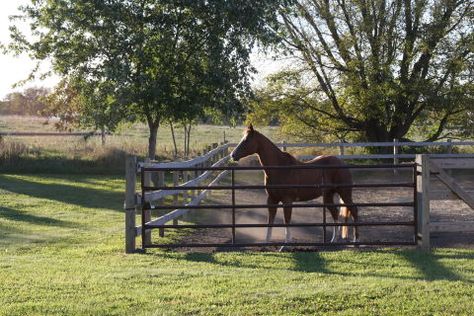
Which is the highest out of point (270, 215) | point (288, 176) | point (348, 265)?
point (288, 176)

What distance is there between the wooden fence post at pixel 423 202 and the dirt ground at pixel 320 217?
96cm

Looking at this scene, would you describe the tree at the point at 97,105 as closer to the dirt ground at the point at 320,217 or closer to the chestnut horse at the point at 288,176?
the dirt ground at the point at 320,217

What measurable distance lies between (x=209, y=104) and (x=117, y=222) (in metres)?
7.04

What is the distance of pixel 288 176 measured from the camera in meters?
10.2

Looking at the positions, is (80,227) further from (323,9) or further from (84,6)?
(323,9)

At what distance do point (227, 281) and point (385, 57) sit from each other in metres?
21.3

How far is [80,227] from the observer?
13469mm

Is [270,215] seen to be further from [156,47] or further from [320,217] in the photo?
[156,47]

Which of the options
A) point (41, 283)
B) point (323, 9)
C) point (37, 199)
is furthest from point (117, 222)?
point (323, 9)

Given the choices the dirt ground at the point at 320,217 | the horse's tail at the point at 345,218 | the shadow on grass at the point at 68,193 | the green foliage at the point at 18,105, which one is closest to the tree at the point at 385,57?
the dirt ground at the point at 320,217

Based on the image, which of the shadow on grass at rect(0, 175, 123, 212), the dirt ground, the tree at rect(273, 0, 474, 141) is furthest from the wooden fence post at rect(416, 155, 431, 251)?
the tree at rect(273, 0, 474, 141)

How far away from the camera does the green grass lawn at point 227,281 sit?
616 centimetres

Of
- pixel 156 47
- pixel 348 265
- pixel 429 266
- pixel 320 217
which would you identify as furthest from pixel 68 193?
pixel 429 266

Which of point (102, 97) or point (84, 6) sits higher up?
point (84, 6)
